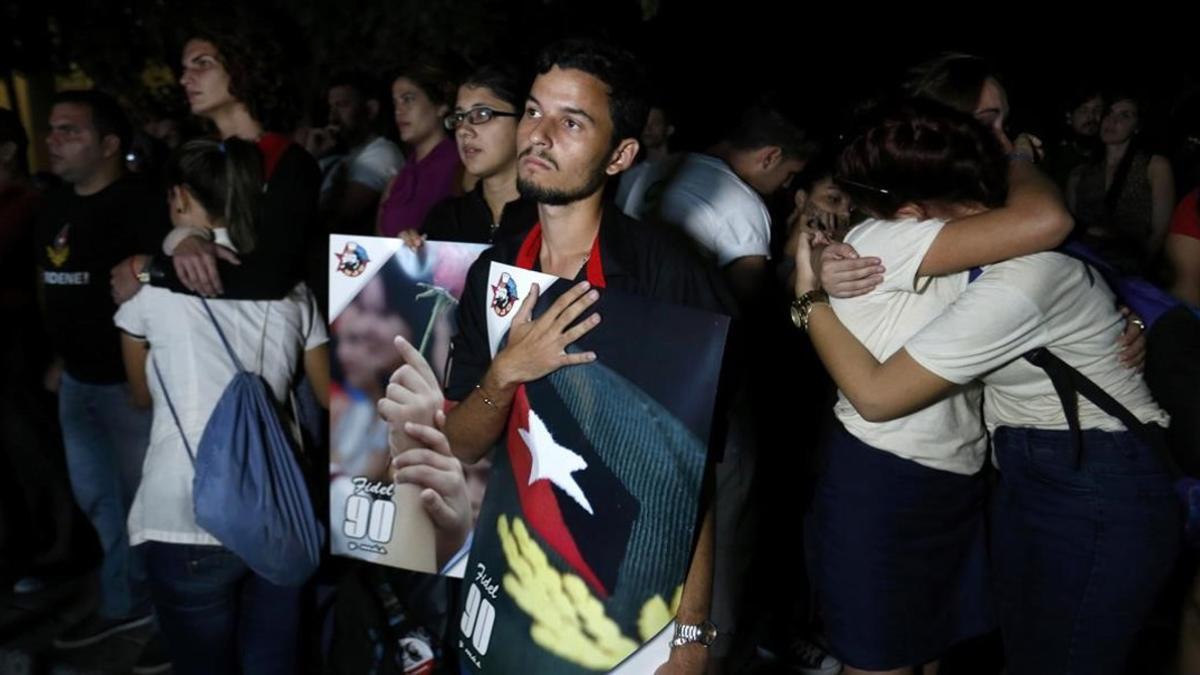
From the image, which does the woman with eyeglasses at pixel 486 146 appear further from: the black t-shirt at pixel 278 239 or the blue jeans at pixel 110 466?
the blue jeans at pixel 110 466

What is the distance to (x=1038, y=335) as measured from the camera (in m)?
2.15

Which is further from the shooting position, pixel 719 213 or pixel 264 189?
pixel 719 213

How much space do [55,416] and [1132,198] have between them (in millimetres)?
5389

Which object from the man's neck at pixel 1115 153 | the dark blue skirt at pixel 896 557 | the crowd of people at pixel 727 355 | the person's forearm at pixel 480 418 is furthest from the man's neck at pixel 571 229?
the man's neck at pixel 1115 153

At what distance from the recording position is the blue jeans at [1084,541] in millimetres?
2242

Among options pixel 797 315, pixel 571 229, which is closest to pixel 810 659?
pixel 797 315

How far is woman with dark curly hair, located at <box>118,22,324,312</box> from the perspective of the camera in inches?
109

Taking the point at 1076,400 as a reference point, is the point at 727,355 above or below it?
above

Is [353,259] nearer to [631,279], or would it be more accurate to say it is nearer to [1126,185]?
[631,279]

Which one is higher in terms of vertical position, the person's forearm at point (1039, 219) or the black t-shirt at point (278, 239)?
the person's forearm at point (1039, 219)

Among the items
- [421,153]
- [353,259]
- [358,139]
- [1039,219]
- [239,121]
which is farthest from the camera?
[358,139]

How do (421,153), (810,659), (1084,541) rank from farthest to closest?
1. (421,153)
2. (810,659)
3. (1084,541)

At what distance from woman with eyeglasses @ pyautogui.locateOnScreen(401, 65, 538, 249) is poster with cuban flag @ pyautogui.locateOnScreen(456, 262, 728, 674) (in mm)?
1346

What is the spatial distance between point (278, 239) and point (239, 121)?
830 mm
